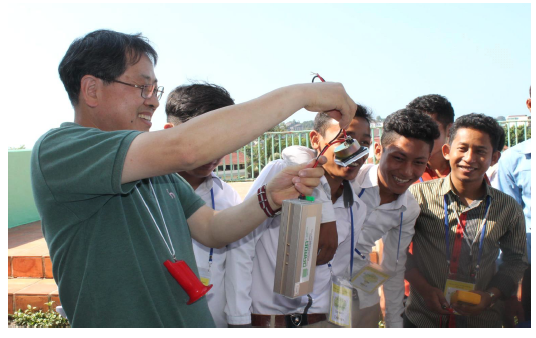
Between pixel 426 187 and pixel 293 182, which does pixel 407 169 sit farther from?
pixel 293 182

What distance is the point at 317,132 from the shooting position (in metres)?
2.50

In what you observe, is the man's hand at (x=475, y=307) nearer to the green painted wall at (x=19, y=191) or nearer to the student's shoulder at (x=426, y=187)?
the student's shoulder at (x=426, y=187)

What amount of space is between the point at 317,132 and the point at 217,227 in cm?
116

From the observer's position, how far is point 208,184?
7.86 feet

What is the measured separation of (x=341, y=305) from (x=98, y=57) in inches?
66.5

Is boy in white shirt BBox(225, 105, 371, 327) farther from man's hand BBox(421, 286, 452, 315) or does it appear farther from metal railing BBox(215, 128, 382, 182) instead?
metal railing BBox(215, 128, 382, 182)

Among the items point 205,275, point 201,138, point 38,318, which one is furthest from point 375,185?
point 38,318

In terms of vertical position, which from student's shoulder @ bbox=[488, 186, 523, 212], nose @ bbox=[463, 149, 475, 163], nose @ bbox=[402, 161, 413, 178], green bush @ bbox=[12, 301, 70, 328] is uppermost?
nose @ bbox=[463, 149, 475, 163]

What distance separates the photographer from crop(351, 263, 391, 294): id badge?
7.89ft

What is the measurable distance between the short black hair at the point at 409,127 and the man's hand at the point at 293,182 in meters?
1.34

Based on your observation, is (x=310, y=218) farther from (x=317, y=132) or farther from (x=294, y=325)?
(x=317, y=132)

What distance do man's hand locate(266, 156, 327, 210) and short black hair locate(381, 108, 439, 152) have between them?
4.38ft

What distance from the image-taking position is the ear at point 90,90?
4.50ft

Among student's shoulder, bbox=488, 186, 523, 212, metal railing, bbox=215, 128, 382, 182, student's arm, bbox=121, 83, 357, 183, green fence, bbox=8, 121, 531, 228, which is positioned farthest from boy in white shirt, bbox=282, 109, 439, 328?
metal railing, bbox=215, 128, 382, 182
